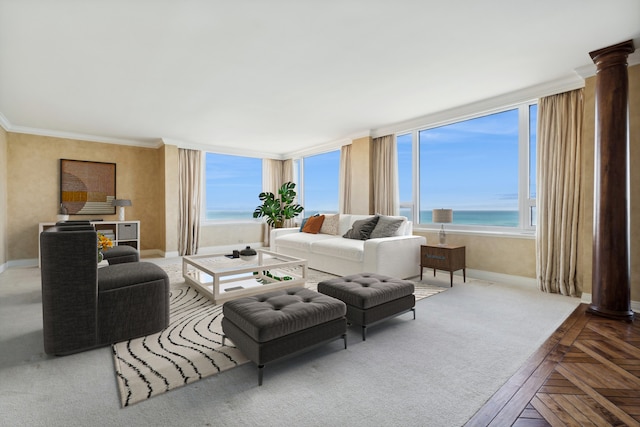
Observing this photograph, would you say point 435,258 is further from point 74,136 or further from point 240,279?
point 74,136

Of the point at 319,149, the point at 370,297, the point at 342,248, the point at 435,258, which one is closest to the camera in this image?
the point at 370,297

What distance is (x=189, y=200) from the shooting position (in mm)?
6539

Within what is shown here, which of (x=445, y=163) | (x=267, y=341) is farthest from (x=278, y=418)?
(x=445, y=163)

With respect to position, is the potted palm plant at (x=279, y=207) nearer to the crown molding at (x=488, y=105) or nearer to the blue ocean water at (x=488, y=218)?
the crown molding at (x=488, y=105)

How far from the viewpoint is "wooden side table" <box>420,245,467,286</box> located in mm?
3865

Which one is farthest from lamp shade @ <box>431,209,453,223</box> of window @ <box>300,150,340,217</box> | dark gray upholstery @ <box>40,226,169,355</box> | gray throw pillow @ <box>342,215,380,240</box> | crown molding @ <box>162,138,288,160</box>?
crown molding @ <box>162,138,288,160</box>

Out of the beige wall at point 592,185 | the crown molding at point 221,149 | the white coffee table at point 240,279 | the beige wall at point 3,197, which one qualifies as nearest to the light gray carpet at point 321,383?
the beige wall at point 592,185

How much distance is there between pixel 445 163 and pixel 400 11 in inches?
120

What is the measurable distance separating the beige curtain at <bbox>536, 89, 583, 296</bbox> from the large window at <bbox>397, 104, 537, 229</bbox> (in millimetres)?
260

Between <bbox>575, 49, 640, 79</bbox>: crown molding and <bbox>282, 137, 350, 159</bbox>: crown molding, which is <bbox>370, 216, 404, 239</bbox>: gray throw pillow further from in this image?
<bbox>575, 49, 640, 79</bbox>: crown molding

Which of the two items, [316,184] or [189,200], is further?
[316,184]

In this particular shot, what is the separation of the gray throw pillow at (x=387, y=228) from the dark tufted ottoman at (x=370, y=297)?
5.43ft

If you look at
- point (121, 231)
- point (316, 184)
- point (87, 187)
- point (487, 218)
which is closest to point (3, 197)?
point (87, 187)

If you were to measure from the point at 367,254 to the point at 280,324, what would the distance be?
2.25 m
